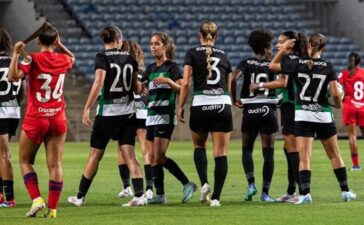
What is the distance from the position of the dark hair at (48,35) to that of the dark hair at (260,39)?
3335 mm

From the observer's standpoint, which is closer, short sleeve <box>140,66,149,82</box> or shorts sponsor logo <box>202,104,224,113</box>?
shorts sponsor logo <box>202,104,224,113</box>

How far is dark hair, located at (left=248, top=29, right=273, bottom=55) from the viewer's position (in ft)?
50.1

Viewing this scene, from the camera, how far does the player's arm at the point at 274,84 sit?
14.9 m

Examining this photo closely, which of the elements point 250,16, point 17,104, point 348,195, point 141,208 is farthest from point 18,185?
point 250,16

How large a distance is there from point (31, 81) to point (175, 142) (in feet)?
80.4

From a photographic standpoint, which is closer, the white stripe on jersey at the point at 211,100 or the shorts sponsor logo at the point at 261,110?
the white stripe on jersey at the point at 211,100

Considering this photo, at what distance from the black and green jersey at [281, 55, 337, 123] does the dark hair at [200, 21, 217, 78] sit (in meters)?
0.91

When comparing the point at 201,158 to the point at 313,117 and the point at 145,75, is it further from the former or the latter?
the point at 145,75

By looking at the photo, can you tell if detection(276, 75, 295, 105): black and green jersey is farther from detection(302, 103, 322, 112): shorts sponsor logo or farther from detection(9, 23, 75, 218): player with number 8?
detection(9, 23, 75, 218): player with number 8

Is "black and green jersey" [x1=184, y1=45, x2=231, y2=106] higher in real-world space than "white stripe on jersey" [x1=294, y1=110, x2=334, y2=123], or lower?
higher

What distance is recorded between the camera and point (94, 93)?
46.3ft

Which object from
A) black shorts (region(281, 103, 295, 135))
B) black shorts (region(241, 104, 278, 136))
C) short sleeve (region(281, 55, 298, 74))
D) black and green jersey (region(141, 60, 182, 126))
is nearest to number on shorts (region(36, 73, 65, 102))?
black and green jersey (region(141, 60, 182, 126))

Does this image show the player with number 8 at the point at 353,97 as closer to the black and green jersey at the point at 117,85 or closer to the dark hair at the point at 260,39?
the dark hair at the point at 260,39

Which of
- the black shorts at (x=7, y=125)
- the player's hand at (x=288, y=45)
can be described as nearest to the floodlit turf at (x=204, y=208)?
the black shorts at (x=7, y=125)
